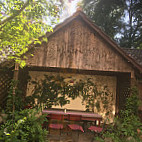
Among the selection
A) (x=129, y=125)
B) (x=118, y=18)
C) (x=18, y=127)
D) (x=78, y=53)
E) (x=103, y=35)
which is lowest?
(x=129, y=125)

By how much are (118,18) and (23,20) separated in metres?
16.7

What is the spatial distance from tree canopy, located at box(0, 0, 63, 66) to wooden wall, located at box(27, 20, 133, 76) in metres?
0.97

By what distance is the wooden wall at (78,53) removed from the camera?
7188mm

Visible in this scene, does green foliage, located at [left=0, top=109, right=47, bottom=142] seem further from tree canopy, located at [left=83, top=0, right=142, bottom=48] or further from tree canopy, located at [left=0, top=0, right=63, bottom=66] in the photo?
tree canopy, located at [left=83, top=0, right=142, bottom=48]

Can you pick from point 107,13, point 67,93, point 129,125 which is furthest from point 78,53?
point 107,13

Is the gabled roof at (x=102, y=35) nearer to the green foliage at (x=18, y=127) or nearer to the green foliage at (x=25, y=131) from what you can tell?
the green foliage at (x=18, y=127)

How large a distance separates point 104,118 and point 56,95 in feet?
11.1

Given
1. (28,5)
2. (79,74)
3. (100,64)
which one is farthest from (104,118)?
(28,5)

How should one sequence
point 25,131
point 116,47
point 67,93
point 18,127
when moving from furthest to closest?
point 67,93
point 116,47
point 25,131
point 18,127

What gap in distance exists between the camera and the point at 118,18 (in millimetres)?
20281

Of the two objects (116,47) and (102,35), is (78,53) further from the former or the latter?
(116,47)

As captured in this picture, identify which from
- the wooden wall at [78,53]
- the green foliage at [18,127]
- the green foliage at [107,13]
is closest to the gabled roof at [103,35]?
the wooden wall at [78,53]

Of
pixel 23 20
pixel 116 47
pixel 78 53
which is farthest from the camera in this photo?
pixel 78 53

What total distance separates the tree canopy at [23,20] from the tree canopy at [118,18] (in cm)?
1428
